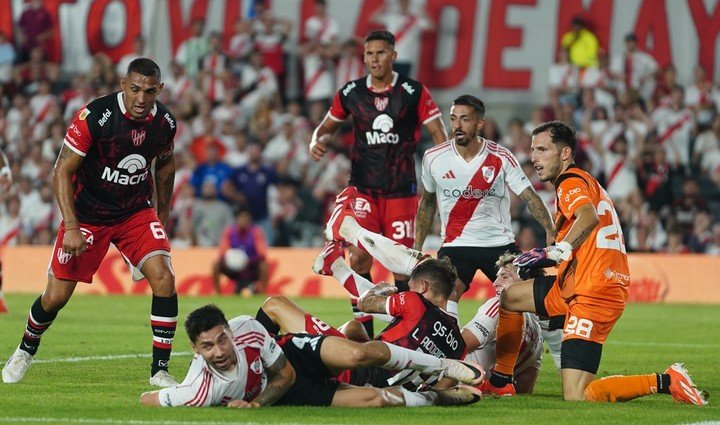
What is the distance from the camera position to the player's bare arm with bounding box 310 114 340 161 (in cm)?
1300

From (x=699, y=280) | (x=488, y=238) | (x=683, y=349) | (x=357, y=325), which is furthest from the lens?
(x=699, y=280)

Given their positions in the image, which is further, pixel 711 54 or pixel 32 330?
pixel 711 54

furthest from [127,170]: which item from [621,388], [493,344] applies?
[621,388]

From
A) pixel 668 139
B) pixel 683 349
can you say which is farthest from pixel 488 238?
pixel 668 139

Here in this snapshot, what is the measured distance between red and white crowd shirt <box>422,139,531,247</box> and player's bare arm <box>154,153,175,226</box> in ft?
8.57

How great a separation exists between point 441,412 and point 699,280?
540 inches

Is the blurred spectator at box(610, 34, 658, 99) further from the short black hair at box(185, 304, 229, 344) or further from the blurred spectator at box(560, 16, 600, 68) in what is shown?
the short black hair at box(185, 304, 229, 344)

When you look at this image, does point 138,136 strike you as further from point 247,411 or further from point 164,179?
point 247,411

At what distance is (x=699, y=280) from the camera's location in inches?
859

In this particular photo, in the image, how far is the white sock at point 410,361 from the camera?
9227 millimetres

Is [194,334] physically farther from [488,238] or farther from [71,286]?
[488,238]

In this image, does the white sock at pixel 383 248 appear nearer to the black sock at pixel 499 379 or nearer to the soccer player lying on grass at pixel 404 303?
the soccer player lying on grass at pixel 404 303

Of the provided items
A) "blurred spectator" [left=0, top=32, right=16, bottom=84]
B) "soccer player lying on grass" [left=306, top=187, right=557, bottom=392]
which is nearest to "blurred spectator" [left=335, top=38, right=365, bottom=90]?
"blurred spectator" [left=0, top=32, right=16, bottom=84]

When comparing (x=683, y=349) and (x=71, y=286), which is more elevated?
(x=71, y=286)
